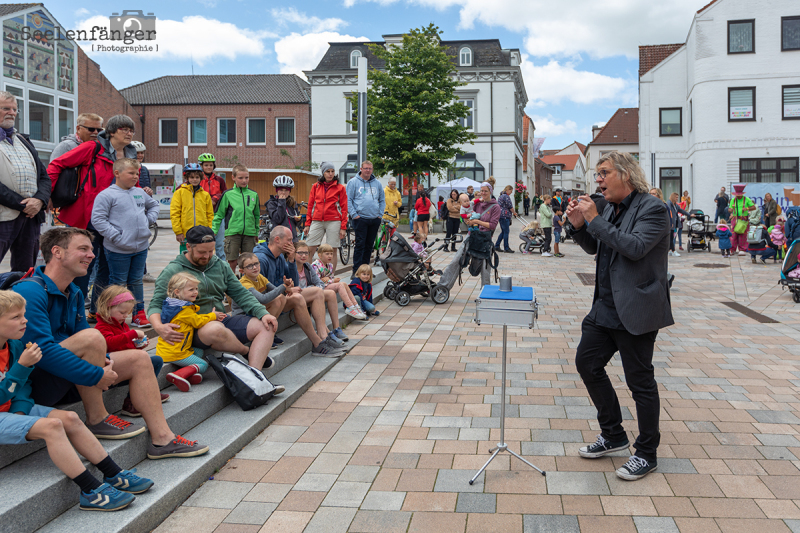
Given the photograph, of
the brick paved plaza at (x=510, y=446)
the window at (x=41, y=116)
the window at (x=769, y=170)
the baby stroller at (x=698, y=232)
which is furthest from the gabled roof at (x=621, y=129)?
the brick paved plaza at (x=510, y=446)

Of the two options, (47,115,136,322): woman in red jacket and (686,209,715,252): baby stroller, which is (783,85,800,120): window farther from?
(47,115,136,322): woman in red jacket

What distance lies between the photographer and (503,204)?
65.4ft

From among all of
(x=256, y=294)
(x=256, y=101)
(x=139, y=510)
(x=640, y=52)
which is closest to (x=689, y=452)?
(x=139, y=510)

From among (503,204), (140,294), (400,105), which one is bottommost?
(140,294)

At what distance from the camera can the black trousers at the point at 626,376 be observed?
13.0 ft

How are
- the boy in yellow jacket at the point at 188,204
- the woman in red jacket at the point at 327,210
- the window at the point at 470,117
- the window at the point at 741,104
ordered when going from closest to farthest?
1. the boy in yellow jacket at the point at 188,204
2. the woman in red jacket at the point at 327,210
3. the window at the point at 741,104
4. the window at the point at 470,117

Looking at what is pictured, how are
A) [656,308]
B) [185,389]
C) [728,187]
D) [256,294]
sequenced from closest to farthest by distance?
[656,308]
[185,389]
[256,294]
[728,187]

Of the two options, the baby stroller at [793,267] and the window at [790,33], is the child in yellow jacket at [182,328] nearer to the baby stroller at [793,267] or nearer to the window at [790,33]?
the baby stroller at [793,267]

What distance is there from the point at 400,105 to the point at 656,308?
1092 inches

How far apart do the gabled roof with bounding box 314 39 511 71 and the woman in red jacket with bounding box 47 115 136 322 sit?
132 ft

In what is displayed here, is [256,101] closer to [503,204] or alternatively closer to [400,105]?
[400,105]

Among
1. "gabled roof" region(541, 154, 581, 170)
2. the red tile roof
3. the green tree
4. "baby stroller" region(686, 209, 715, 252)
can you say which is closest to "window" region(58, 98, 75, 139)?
the green tree

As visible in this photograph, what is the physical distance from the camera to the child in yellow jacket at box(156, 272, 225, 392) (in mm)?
4859

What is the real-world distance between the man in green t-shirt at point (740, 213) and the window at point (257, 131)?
111 ft
